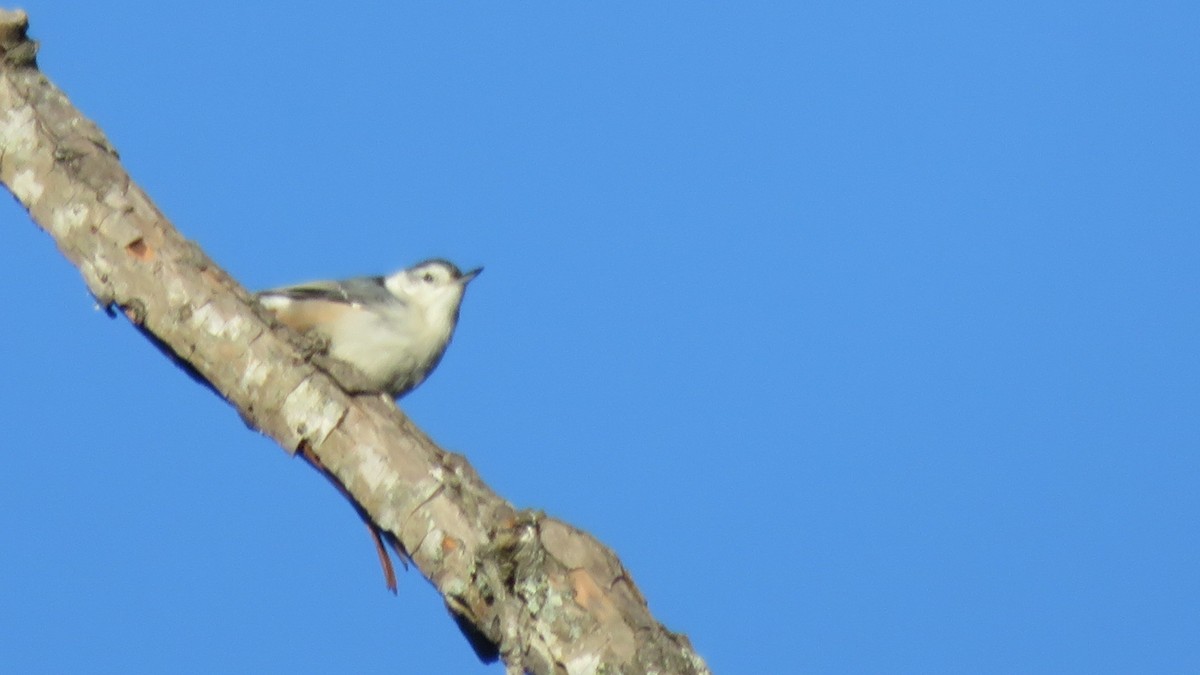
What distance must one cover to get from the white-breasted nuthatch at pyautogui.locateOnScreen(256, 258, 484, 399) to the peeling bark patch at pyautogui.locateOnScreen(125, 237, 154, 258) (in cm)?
117

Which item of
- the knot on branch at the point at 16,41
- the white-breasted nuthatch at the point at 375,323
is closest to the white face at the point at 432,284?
the white-breasted nuthatch at the point at 375,323

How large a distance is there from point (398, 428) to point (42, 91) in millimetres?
1501

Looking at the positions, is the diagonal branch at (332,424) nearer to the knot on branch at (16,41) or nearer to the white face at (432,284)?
the knot on branch at (16,41)

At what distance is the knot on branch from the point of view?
176 inches

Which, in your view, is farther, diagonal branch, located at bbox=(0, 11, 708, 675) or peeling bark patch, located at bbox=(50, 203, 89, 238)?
peeling bark patch, located at bbox=(50, 203, 89, 238)

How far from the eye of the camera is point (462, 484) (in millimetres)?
3900

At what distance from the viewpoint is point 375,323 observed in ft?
18.9

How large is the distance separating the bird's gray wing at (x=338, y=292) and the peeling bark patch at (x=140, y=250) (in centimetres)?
152

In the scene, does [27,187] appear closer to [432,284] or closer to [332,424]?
[332,424]

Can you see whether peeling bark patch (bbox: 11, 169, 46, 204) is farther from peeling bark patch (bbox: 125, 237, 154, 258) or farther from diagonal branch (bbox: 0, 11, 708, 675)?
peeling bark patch (bbox: 125, 237, 154, 258)

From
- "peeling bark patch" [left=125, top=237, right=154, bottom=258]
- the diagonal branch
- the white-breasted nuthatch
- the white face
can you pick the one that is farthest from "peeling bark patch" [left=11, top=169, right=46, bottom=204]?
the white face

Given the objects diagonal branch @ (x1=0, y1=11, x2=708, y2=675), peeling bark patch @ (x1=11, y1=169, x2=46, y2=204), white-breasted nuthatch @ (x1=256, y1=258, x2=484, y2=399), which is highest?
white-breasted nuthatch @ (x1=256, y1=258, x2=484, y2=399)

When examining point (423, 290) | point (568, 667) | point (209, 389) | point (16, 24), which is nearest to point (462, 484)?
point (568, 667)

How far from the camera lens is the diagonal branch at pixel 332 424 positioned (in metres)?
3.64
